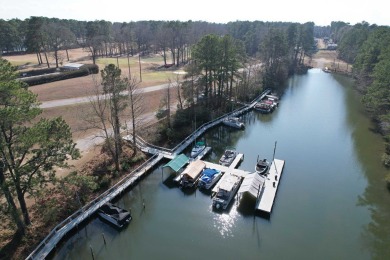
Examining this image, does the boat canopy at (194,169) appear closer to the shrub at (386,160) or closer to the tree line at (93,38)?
the shrub at (386,160)

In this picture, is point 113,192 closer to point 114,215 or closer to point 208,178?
point 114,215

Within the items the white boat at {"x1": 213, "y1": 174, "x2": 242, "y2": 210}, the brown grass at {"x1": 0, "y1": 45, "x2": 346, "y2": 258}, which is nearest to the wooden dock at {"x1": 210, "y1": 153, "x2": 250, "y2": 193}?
the white boat at {"x1": 213, "y1": 174, "x2": 242, "y2": 210}

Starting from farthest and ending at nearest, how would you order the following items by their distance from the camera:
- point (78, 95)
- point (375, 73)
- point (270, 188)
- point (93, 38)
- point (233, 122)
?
1. point (93, 38)
2. point (78, 95)
3. point (233, 122)
4. point (375, 73)
5. point (270, 188)

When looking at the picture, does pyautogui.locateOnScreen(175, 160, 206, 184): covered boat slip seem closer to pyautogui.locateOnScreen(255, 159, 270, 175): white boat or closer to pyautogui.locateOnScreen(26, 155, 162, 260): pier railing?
pyautogui.locateOnScreen(26, 155, 162, 260): pier railing

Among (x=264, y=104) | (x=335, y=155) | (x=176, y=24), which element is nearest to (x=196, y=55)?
(x=264, y=104)

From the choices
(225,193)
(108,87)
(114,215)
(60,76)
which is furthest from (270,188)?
(60,76)

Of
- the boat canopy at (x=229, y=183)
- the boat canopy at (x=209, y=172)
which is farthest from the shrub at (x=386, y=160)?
the boat canopy at (x=209, y=172)
